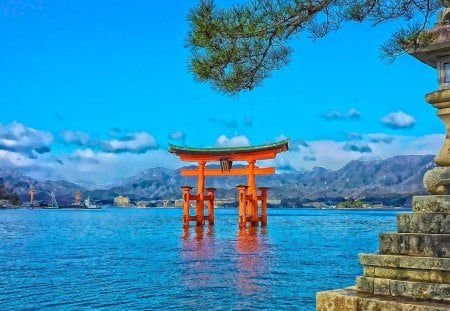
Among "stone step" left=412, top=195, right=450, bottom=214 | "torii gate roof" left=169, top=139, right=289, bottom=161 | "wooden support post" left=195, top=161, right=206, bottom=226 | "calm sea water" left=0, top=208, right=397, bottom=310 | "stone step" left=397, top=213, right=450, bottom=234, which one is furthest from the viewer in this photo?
"wooden support post" left=195, top=161, right=206, bottom=226

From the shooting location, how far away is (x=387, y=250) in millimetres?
4508

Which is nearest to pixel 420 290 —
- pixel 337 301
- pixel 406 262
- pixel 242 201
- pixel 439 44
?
pixel 406 262

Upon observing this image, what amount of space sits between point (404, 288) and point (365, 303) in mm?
352

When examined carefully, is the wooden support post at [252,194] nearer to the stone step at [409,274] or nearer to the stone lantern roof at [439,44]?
the stone lantern roof at [439,44]

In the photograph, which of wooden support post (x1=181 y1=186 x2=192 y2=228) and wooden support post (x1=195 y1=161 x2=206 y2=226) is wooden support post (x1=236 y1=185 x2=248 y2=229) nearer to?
wooden support post (x1=195 y1=161 x2=206 y2=226)

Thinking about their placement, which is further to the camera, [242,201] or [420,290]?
[242,201]

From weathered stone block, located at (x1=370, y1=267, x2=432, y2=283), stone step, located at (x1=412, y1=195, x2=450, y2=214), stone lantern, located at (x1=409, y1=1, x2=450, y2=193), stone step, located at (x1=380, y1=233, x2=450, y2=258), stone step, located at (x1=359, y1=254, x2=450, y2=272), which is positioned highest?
stone lantern, located at (x1=409, y1=1, x2=450, y2=193)

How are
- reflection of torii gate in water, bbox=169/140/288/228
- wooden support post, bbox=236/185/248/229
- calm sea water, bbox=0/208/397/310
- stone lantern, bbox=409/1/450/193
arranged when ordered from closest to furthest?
stone lantern, bbox=409/1/450/193 < calm sea water, bbox=0/208/397/310 < reflection of torii gate in water, bbox=169/140/288/228 < wooden support post, bbox=236/185/248/229

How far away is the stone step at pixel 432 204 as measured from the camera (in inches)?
174

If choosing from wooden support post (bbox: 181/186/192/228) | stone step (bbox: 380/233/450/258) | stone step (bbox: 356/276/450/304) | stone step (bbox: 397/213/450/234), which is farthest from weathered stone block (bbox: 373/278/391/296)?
wooden support post (bbox: 181/186/192/228)

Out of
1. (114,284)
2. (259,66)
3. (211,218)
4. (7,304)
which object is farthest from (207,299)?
(211,218)

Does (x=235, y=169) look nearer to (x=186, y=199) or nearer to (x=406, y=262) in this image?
(x=186, y=199)

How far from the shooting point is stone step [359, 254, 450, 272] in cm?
410

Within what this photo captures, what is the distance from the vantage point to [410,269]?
14.0ft
